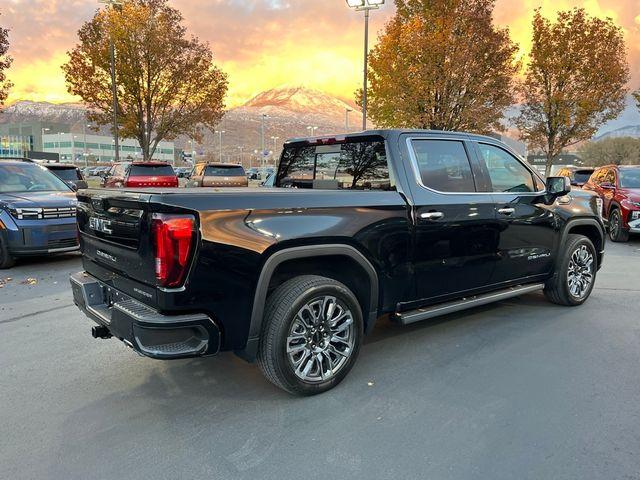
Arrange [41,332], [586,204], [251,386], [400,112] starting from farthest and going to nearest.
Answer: [400,112]
[586,204]
[41,332]
[251,386]

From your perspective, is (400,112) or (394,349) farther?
(400,112)

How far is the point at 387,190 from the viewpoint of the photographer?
4.04 m

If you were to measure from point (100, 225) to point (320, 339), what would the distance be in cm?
179

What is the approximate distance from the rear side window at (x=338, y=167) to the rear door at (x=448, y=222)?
0.28 metres

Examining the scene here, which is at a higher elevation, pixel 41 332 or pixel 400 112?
pixel 400 112

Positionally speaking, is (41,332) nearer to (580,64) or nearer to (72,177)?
(72,177)

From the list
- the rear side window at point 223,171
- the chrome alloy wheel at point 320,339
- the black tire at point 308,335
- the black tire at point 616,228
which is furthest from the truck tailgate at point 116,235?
the rear side window at point 223,171

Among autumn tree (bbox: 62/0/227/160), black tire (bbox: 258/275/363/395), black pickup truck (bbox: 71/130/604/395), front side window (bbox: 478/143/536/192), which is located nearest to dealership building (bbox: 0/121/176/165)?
autumn tree (bbox: 62/0/227/160)

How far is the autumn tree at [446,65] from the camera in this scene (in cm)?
1855

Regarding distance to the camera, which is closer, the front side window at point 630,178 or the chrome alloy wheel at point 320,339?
the chrome alloy wheel at point 320,339

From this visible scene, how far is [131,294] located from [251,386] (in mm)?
1125

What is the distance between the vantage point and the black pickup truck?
9.73 ft

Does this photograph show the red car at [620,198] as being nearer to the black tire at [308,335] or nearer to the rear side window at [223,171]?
the black tire at [308,335]

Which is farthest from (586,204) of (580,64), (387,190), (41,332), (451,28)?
(580,64)
